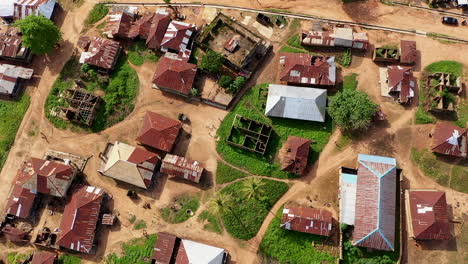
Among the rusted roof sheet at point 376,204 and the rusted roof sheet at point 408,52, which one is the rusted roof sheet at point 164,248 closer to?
the rusted roof sheet at point 376,204

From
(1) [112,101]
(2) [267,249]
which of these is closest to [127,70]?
(1) [112,101]

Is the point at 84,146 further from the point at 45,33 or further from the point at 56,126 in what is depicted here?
the point at 45,33

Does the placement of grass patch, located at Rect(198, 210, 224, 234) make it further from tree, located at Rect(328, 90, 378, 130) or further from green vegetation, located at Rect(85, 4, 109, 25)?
green vegetation, located at Rect(85, 4, 109, 25)

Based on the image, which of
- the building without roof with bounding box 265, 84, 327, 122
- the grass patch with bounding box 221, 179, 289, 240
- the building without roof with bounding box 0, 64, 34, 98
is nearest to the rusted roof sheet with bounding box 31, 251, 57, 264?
the grass patch with bounding box 221, 179, 289, 240

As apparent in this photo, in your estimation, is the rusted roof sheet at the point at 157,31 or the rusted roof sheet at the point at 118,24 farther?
the rusted roof sheet at the point at 118,24

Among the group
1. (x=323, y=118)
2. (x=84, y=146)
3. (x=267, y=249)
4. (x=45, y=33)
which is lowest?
(x=267, y=249)

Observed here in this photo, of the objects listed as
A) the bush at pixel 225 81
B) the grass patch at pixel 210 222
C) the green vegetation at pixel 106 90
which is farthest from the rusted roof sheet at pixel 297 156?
the green vegetation at pixel 106 90
